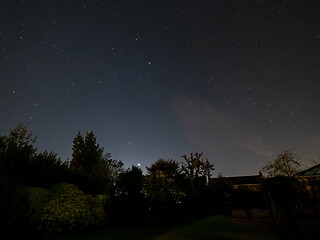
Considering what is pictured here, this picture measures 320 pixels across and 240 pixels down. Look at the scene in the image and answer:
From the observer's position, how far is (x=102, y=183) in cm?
2089

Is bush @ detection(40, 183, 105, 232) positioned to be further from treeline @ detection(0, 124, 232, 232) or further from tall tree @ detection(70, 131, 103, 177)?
tall tree @ detection(70, 131, 103, 177)

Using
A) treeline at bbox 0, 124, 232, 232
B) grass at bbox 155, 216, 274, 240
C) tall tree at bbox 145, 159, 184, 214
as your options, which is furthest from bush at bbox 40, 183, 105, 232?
grass at bbox 155, 216, 274, 240

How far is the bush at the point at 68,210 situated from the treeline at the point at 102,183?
50 cm

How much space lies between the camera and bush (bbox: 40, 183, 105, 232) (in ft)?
29.5

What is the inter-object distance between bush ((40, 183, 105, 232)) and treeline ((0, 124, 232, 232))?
0.50 metres

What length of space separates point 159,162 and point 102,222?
21391 millimetres

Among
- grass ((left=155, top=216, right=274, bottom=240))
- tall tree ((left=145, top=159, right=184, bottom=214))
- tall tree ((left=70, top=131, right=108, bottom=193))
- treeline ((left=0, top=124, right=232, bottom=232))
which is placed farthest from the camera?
tall tree ((left=70, top=131, right=108, bottom=193))

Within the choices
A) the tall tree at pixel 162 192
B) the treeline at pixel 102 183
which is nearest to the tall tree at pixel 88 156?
the treeline at pixel 102 183

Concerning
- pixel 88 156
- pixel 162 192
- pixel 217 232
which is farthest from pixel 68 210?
pixel 88 156

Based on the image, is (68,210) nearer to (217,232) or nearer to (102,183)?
(217,232)

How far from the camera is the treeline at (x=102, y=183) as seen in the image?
8.56 meters

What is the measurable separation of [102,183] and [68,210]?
12.0 m

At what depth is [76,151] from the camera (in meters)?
32.8

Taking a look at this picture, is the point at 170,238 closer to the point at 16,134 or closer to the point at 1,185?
the point at 1,185
